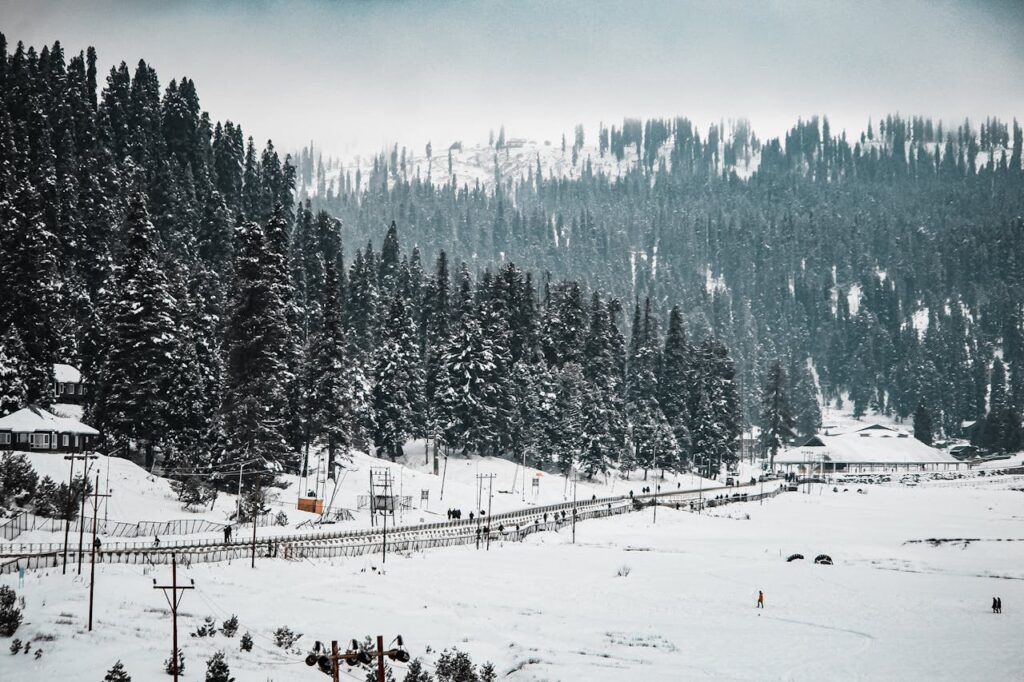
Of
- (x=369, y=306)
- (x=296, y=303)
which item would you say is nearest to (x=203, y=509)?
(x=296, y=303)

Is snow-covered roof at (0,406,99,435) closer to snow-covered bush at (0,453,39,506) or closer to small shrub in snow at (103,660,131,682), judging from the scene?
snow-covered bush at (0,453,39,506)

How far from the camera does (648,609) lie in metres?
48.3

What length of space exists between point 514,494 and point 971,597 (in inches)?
1958

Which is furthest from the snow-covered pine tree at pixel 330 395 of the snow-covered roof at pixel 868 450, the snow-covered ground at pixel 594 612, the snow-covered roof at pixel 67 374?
the snow-covered roof at pixel 868 450

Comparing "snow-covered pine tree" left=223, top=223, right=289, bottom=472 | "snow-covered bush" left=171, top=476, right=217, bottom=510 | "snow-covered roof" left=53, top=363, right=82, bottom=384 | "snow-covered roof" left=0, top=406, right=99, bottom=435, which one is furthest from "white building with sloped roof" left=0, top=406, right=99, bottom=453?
"snow-covered roof" left=53, top=363, right=82, bottom=384

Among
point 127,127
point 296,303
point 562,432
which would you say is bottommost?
point 562,432

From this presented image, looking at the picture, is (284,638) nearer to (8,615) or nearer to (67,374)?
(8,615)

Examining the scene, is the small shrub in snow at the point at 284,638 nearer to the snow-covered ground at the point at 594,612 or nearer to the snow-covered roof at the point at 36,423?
the snow-covered ground at the point at 594,612

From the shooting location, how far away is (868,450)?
599ft

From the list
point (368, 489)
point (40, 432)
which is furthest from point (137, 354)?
point (368, 489)

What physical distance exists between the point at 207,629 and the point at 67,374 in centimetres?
5682

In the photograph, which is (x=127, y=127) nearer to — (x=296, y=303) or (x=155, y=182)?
(x=155, y=182)

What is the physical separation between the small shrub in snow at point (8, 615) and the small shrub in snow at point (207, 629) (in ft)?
22.8

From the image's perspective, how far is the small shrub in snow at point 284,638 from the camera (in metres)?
38.6
